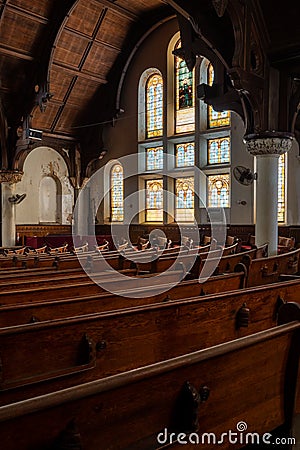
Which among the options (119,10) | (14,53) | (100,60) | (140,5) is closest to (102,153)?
(100,60)

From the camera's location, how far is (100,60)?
55.8ft

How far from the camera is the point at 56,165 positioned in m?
19.2

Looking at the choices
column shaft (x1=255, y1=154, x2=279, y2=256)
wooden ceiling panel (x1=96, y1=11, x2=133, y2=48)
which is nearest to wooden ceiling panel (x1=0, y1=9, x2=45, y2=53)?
wooden ceiling panel (x1=96, y1=11, x2=133, y2=48)

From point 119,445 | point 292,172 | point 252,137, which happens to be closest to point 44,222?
point 292,172

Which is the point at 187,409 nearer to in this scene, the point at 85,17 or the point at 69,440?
the point at 69,440

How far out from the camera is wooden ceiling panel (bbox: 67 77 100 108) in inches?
683

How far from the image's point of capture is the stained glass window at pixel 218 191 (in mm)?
15769

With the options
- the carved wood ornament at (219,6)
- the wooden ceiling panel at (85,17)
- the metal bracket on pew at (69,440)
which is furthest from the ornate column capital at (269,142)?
the wooden ceiling panel at (85,17)

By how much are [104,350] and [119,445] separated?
0.79m

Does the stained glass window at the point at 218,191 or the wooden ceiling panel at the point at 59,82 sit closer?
the stained glass window at the point at 218,191

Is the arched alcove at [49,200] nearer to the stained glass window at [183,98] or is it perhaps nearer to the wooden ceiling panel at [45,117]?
the wooden ceiling panel at [45,117]

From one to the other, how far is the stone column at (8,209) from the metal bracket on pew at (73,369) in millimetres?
15326
